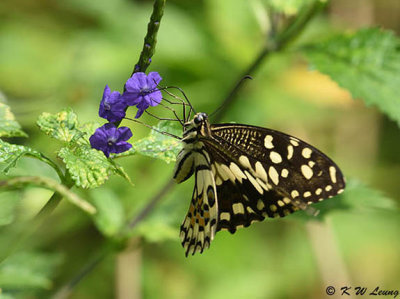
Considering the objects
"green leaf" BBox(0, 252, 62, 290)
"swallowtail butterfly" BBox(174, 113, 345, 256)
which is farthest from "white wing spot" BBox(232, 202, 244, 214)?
"green leaf" BBox(0, 252, 62, 290)

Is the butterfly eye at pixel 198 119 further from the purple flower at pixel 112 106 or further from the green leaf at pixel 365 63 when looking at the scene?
the green leaf at pixel 365 63

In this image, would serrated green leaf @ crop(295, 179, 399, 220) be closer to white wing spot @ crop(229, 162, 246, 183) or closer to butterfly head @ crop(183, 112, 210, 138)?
white wing spot @ crop(229, 162, 246, 183)

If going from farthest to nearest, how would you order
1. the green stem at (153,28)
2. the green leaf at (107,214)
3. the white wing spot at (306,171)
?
1. the green leaf at (107,214)
2. the white wing spot at (306,171)
3. the green stem at (153,28)

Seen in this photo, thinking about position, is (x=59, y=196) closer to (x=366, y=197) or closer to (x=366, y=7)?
(x=366, y=197)

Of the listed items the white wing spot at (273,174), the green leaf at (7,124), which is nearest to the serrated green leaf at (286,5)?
the white wing spot at (273,174)

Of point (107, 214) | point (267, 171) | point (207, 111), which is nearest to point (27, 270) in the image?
point (107, 214)
